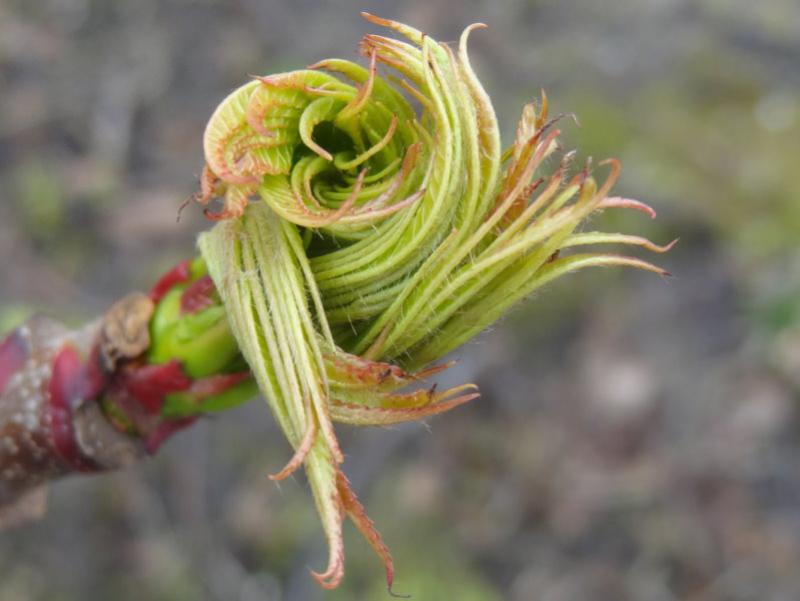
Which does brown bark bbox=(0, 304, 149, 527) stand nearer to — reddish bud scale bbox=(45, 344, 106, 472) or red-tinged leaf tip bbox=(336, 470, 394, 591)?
reddish bud scale bbox=(45, 344, 106, 472)

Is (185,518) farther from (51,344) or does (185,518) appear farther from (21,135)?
(51,344)

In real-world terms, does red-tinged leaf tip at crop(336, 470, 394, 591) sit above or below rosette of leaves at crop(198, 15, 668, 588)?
below

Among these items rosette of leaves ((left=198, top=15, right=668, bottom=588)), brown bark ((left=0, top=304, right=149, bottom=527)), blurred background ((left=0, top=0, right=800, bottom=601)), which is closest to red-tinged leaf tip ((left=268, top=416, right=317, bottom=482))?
rosette of leaves ((left=198, top=15, right=668, bottom=588))

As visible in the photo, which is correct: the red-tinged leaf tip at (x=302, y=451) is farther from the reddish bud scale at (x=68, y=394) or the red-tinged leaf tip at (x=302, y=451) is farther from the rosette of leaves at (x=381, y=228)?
the reddish bud scale at (x=68, y=394)

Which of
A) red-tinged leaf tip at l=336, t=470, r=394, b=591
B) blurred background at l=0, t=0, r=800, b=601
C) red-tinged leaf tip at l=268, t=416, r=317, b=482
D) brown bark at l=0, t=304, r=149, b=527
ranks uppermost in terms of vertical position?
red-tinged leaf tip at l=268, t=416, r=317, b=482

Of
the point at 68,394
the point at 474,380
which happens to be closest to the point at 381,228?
the point at 68,394

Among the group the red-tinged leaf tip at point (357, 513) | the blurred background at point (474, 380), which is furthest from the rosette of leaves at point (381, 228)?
the blurred background at point (474, 380)

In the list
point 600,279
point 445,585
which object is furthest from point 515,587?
point 600,279
